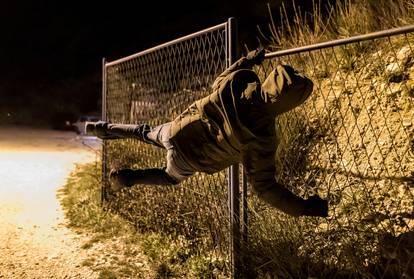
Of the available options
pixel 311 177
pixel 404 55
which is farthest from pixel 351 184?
pixel 404 55

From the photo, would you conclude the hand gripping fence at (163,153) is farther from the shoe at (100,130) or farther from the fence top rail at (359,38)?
the shoe at (100,130)

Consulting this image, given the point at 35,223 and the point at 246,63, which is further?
the point at 35,223

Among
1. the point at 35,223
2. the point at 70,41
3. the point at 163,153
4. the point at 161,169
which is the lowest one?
the point at 35,223

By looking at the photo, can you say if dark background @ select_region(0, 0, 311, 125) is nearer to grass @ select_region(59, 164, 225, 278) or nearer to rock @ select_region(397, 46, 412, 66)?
grass @ select_region(59, 164, 225, 278)

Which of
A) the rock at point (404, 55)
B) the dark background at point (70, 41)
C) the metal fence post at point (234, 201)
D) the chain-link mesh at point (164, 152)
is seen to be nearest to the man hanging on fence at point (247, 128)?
the metal fence post at point (234, 201)

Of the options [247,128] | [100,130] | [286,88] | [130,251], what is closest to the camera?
[286,88]

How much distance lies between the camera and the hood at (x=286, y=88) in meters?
1.90

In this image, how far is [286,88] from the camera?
6.24 feet

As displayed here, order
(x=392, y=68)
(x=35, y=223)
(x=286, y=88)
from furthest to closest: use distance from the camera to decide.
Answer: (x=35, y=223) → (x=392, y=68) → (x=286, y=88)

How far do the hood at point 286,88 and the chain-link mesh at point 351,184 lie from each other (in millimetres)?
804

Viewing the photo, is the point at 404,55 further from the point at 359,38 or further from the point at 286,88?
the point at 286,88

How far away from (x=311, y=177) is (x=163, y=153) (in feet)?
5.01

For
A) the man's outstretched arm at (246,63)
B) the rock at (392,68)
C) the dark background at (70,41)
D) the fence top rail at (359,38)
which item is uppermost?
the dark background at (70,41)

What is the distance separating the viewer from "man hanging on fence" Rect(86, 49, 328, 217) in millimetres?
1985
